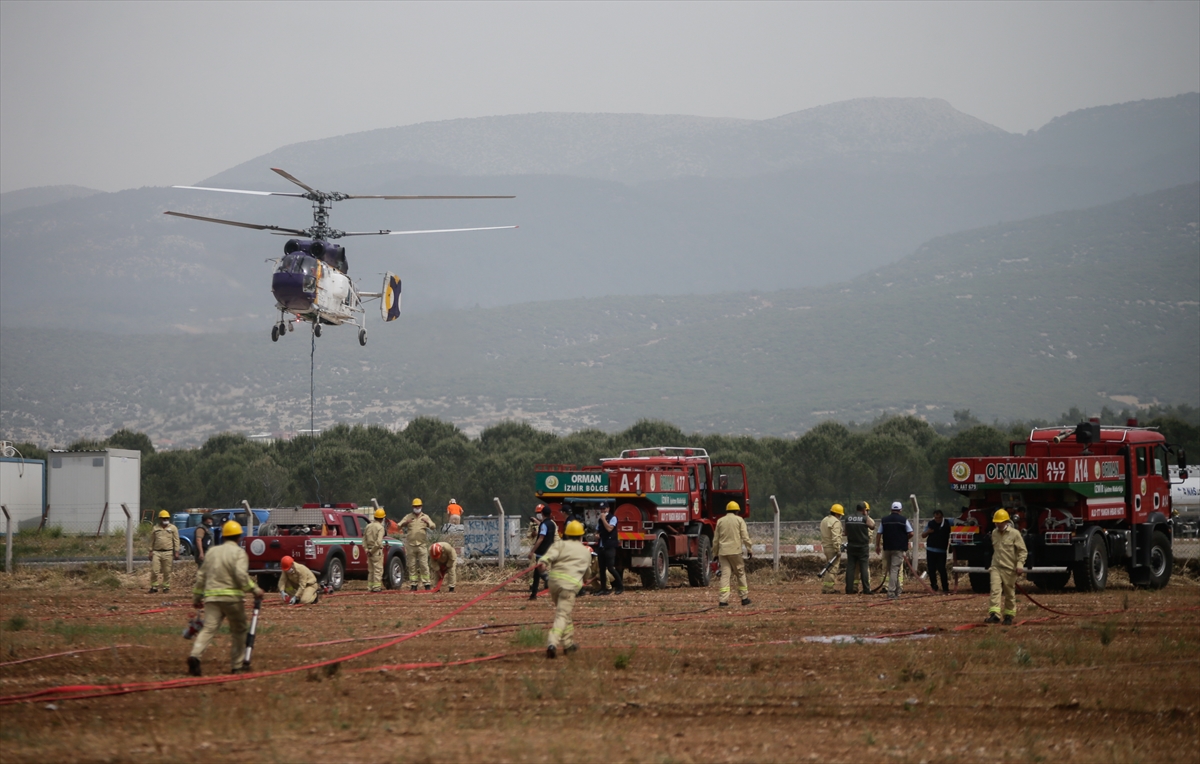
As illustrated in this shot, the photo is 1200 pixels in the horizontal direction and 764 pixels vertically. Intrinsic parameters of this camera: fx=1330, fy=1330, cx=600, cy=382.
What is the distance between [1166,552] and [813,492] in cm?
5180

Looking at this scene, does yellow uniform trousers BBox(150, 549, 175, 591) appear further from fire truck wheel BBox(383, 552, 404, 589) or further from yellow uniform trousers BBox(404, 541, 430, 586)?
yellow uniform trousers BBox(404, 541, 430, 586)

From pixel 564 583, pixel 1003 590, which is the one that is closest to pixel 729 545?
pixel 1003 590

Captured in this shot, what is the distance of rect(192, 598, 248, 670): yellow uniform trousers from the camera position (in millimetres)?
13375

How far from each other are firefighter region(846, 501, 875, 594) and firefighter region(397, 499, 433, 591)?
27.1ft

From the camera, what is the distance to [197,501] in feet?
259

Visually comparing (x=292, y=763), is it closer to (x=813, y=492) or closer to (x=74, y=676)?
(x=74, y=676)

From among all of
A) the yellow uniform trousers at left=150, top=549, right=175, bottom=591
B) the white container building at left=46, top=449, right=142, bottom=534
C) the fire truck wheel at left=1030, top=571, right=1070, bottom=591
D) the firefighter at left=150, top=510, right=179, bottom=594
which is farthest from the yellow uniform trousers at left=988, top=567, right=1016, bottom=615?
the white container building at left=46, top=449, right=142, bottom=534

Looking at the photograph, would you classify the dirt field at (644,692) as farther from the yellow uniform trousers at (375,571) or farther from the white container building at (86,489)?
the white container building at (86,489)

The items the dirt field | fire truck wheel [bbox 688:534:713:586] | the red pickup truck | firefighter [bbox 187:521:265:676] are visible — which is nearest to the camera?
the dirt field

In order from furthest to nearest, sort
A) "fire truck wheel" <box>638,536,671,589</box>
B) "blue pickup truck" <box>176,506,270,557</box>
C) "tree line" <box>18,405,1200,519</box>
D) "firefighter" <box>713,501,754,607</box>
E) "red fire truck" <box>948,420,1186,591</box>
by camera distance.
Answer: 1. "tree line" <box>18,405,1200,519</box>
2. "blue pickup truck" <box>176,506,270,557</box>
3. "fire truck wheel" <box>638,536,671,589</box>
4. "red fire truck" <box>948,420,1186,591</box>
5. "firefighter" <box>713,501,754,607</box>

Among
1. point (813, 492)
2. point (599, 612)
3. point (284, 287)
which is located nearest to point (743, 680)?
point (599, 612)

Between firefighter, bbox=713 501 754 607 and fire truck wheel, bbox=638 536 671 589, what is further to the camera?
fire truck wheel, bbox=638 536 671 589

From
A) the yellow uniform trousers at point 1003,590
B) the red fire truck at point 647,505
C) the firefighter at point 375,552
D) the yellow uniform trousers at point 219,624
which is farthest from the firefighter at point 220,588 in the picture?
the firefighter at point 375,552

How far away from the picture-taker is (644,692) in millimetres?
12477
